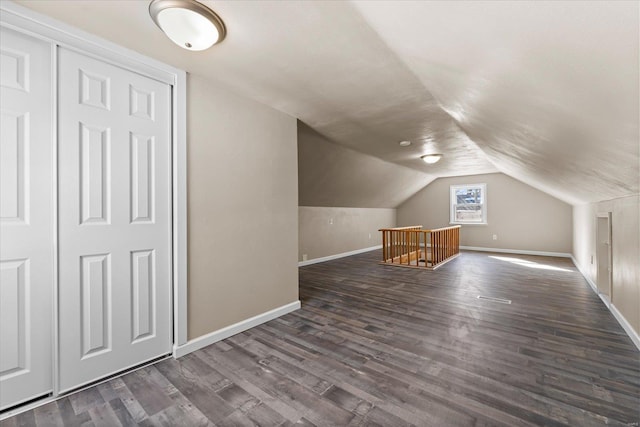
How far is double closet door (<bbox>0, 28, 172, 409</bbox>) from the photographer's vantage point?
4.98 ft

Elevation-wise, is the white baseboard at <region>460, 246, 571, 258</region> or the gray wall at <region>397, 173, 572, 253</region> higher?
the gray wall at <region>397, 173, 572, 253</region>

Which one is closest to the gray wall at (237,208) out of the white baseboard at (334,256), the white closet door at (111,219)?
the white closet door at (111,219)

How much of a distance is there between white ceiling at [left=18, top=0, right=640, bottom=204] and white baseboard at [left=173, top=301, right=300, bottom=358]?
2.08m

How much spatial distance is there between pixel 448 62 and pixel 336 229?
5.35m

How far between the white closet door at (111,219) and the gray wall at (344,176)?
1919 mm

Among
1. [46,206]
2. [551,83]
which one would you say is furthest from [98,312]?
[551,83]

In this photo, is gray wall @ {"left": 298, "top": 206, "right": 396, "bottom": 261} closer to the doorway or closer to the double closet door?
the double closet door

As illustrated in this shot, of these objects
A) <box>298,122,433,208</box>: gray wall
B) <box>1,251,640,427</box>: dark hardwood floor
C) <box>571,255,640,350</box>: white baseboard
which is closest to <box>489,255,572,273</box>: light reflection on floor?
<box>571,255,640,350</box>: white baseboard

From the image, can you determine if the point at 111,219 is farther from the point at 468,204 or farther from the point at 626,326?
the point at 468,204

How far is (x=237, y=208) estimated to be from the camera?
2.49m

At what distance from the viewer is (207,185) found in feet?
7.48

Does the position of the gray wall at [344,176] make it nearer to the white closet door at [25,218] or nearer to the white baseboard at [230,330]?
the white baseboard at [230,330]

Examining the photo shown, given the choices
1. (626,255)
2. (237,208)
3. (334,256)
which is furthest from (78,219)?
(334,256)

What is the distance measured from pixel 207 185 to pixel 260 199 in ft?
1.82
